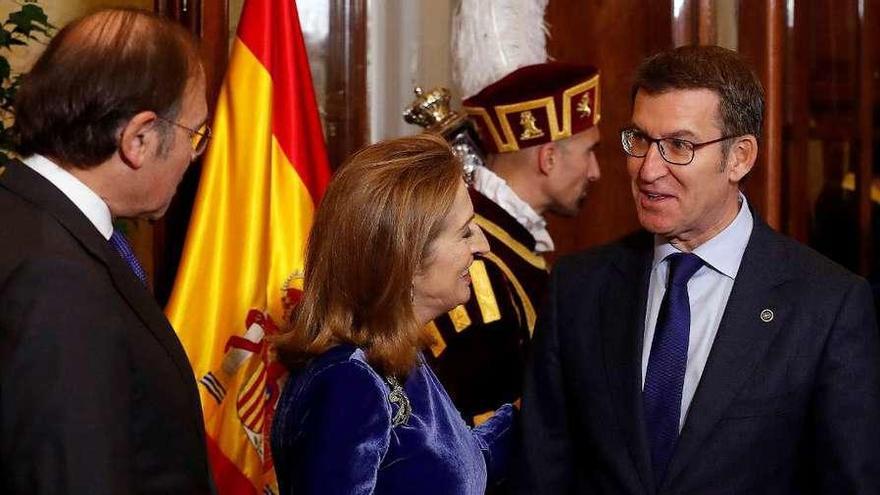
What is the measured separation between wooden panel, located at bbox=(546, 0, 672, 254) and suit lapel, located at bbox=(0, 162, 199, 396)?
233 cm

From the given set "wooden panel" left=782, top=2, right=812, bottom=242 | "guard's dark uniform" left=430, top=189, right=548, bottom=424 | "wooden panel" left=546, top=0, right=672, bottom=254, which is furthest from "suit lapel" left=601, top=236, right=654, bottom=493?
"wooden panel" left=546, top=0, right=672, bottom=254

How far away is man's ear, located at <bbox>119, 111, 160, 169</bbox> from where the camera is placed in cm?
164

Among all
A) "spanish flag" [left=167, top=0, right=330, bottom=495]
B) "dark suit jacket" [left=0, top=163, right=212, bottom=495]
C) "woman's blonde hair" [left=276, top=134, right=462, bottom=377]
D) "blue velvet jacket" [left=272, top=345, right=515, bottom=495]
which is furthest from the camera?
"spanish flag" [left=167, top=0, right=330, bottom=495]

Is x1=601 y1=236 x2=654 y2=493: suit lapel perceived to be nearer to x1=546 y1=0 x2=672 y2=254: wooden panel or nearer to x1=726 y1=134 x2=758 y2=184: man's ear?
x1=726 y1=134 x2=758 y2=184: man's ear

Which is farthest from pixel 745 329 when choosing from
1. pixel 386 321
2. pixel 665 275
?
pixel 386 321

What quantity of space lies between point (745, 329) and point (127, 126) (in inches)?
42.0

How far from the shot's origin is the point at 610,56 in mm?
3797

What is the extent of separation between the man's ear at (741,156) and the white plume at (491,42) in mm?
1374

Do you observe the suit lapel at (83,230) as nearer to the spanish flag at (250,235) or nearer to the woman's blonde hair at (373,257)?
the woman's blonde hair at (373,257)

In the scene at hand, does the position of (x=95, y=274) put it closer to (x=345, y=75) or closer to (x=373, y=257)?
(x=373, y=257)

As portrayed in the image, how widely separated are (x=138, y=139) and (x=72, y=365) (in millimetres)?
341

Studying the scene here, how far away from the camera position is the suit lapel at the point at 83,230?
1.60m

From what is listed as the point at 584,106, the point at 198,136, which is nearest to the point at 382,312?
the point at 198,136

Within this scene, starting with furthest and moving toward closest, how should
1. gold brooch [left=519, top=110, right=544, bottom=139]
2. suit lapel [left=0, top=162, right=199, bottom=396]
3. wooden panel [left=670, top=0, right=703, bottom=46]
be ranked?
wooden panel [left=670, top=0, right=703, bottom=46]
gold brooch [left=519, top=110, right=544, bottom=139]
suit lapel [left=0, top=162, right=199, bottom=396]
